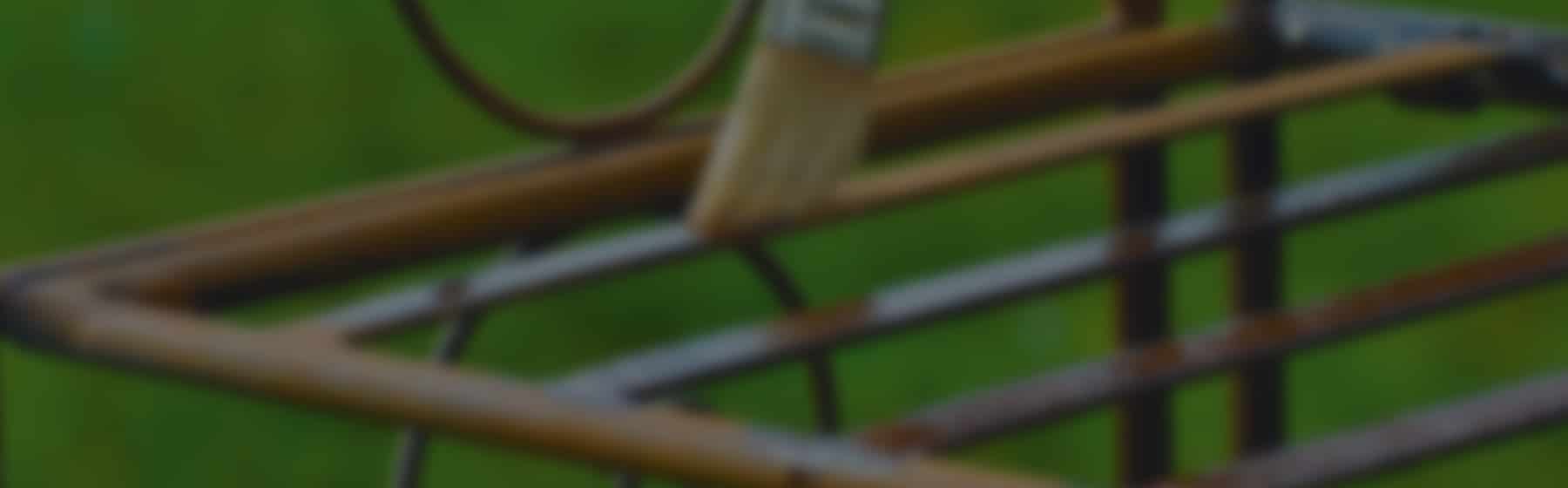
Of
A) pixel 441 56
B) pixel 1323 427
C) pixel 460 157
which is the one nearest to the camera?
pixel 441 56

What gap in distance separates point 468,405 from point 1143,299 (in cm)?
84

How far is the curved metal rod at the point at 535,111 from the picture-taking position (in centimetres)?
201

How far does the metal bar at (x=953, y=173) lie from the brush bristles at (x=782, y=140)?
15mm

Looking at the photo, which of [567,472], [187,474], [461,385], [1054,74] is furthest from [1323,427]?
[461,385]

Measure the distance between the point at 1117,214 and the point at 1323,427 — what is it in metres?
1.11

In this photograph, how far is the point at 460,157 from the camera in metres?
3.91

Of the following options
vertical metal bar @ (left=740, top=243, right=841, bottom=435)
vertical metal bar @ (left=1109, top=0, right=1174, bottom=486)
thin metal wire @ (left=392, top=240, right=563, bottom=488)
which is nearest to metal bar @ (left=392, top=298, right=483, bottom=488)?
thin metal wire @ (left=392, top=240, right=563, bottom=488)

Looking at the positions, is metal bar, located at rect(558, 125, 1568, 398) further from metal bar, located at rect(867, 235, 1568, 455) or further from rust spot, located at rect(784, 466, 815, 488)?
rust spot, located at rect(784, 466, 815, 488)

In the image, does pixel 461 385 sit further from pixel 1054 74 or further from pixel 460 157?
pixel 460 157

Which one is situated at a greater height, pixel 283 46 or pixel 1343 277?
pixel 283 46

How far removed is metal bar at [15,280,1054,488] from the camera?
149 cm

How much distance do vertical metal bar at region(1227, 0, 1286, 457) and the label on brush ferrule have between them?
0.37m

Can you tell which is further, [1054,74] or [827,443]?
[1054,74]

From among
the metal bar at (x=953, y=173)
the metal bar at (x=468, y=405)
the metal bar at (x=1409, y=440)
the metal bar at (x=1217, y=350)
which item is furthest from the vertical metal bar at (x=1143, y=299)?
the metal bar at (x=468, y=405)
